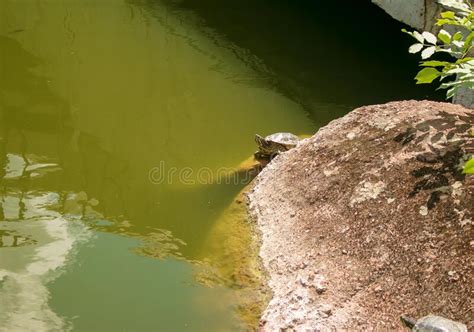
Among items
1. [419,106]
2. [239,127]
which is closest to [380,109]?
[419,106]

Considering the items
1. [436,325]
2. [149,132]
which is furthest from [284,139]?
[436,325]

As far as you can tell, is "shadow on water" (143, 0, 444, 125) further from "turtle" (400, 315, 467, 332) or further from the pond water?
"turtle" (400, 315, 467, 332)

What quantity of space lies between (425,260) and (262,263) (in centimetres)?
112

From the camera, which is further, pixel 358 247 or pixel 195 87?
pixel 195 87

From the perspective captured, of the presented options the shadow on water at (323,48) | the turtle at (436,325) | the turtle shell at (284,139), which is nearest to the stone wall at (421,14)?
the shadow on water at (323,48)

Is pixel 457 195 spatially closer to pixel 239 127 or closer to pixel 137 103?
pixel 239 127

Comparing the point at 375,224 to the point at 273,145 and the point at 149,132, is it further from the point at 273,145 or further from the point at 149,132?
the point at 149,132

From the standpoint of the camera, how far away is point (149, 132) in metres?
6.02

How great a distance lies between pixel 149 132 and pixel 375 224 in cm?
281

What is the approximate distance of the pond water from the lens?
4074 millimetres

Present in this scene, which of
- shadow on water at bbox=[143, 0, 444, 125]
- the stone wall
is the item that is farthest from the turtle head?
the stone wall

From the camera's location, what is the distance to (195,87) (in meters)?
6.88

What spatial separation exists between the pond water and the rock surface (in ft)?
0.94

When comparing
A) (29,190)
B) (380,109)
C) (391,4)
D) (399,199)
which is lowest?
(29,190)
